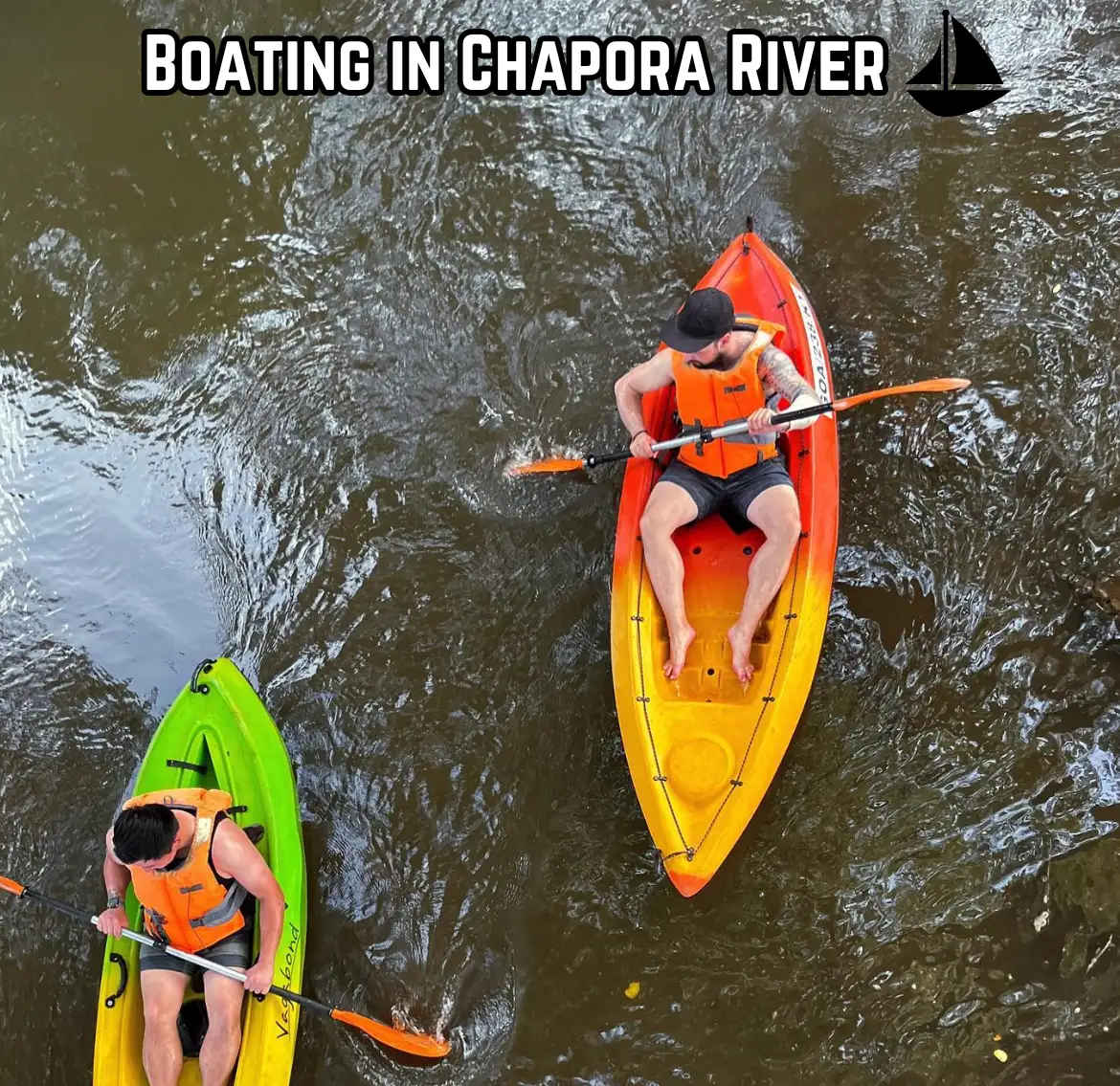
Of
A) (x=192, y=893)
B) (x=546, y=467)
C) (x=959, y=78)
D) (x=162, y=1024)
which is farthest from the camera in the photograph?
(x=959, y=78)

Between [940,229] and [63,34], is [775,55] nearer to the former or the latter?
[940,229]

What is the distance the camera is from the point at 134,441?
4.52m

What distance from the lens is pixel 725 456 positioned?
11.3 feet

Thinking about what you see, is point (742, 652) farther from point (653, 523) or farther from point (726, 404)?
point (726, 404)

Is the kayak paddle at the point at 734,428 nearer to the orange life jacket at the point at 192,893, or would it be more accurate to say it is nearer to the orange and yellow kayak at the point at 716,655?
the orange and yellow kayak at the point at 716,655

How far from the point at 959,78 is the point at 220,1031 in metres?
5.03

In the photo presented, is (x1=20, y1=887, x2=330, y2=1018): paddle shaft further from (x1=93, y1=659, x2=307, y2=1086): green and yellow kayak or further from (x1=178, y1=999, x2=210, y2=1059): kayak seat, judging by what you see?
(x1=178, y1=999, x2=210, y2=1059): kayak seat

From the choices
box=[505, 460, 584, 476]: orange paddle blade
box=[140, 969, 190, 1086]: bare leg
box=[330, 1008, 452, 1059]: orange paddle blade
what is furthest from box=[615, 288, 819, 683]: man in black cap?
box=[140, 969, 190, 1086]: bare leg

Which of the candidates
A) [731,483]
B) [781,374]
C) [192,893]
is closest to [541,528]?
[731,483]

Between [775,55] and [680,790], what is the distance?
3.55 m

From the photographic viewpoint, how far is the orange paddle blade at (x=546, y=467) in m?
3.90

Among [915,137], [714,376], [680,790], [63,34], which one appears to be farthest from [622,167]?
[63,34]

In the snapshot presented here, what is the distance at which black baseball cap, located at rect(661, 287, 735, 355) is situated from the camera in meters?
3.14

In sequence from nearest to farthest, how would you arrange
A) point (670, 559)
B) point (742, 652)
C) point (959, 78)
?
1. point (742, 652)
2. point (670, 559)
3. point (959, 78)
